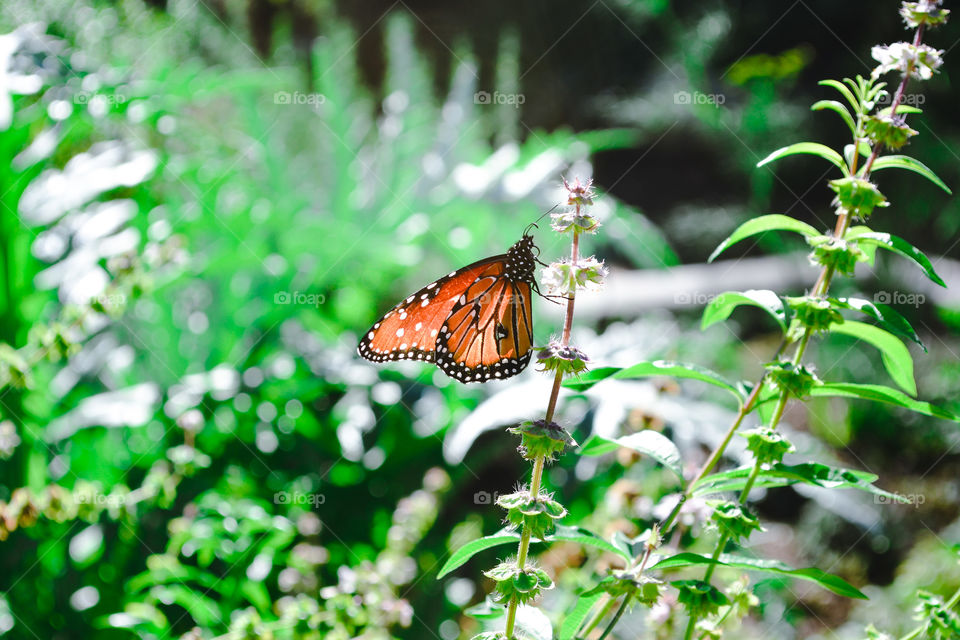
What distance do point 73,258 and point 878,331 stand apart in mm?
1620

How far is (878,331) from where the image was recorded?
0.73 m

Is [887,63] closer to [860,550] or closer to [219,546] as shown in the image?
[219,546]

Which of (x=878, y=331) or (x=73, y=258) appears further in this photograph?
(x=73, y=258)

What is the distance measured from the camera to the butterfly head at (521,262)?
0.95 metres

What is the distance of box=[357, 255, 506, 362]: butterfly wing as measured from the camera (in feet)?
3.25

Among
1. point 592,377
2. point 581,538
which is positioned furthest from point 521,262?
point 581,538

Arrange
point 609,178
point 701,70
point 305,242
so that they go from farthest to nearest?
point 609,178 → point 701,70 → point 305,242

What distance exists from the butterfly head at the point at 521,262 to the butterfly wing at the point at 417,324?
0.01 meters

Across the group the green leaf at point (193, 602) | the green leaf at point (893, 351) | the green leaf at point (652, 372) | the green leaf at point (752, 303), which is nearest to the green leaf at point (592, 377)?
the green leaf at point (652, 372)

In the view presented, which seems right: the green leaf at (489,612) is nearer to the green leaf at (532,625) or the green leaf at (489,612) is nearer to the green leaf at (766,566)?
the green leaf at (532,625)

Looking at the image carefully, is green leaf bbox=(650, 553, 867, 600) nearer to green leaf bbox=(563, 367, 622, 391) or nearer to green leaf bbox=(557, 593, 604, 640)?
green leaf bbox=(557, 593, 604, 640)

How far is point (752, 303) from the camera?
2.25ft

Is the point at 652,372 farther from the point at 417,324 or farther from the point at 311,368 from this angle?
the point at 311,368

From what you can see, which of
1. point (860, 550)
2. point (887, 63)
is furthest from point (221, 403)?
point (860, 550)
